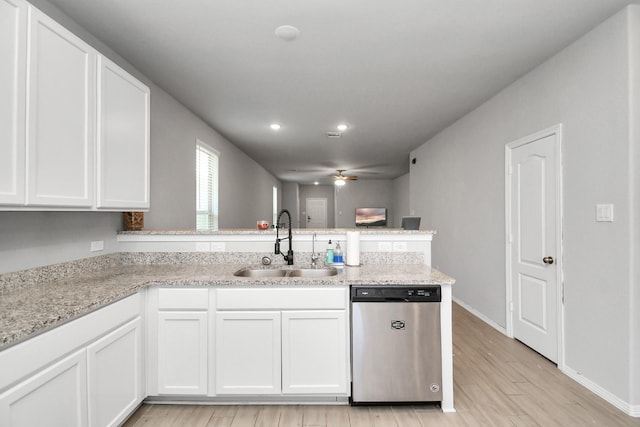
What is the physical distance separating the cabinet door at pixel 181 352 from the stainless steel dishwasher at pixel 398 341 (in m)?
1.02

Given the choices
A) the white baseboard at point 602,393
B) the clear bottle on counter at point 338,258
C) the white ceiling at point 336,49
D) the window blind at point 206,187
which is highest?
the white ceiling at point 336,49

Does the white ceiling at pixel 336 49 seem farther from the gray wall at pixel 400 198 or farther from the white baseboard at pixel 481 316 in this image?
the gray wall at pixel 400 198

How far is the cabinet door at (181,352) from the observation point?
216 centimetres

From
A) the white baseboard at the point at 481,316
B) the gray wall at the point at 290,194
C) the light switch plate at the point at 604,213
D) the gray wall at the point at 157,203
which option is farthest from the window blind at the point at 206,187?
the gray wall at the point at 290,194

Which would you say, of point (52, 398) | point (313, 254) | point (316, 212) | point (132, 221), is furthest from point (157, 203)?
point (316, 212)

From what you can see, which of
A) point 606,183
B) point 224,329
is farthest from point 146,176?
point 606,183

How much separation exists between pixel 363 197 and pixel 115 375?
10565 millimetres

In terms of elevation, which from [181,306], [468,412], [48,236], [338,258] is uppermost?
[48,236]

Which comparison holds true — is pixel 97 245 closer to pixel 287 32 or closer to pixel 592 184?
pixel 287 32

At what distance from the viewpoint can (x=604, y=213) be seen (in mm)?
2320

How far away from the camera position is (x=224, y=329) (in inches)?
84.8

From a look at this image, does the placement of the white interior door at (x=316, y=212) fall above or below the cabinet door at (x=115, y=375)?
above

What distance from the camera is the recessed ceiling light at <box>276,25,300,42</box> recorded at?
236 centimetres

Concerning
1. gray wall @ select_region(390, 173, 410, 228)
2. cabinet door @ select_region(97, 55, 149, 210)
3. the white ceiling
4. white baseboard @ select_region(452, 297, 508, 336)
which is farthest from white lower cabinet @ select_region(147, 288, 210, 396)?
gray wall @ select_region(390, 173, 410, 228)
